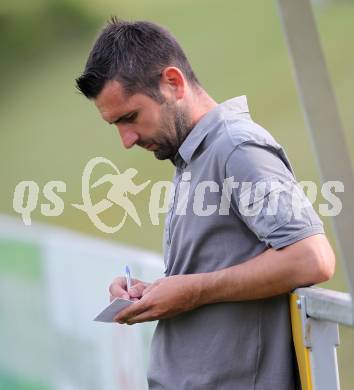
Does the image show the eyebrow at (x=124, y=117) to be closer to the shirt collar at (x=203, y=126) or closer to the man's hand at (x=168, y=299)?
the shirt collar at (x=203, y=126)

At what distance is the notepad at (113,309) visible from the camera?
6.81 feet

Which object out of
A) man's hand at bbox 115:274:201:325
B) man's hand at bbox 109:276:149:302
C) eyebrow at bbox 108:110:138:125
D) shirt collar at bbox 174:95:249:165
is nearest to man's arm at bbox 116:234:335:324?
man's hand at bbox 115:274:201:325

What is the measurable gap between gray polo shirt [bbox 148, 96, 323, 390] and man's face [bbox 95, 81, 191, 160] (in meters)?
0.07

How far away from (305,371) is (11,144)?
11.3 m

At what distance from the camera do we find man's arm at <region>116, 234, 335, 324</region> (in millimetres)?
1871

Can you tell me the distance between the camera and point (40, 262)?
453cm

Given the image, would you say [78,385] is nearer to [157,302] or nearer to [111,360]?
[111,360]

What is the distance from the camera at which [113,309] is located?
2.10m

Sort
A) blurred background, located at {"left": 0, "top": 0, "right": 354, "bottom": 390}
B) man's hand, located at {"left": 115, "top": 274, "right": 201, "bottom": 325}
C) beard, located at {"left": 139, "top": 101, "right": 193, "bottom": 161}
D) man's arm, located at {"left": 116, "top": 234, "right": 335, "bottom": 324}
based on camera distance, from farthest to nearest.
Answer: blurred background, located at {"left": 0, "top": 0, "right": 354, "bottom": 390}, beard, located at {"left": 139, "top": 101, "right": 193, "bottom": 161}, man's hand, located at {"left": 115, "top": 274, "right": 201, "bottom": 325}, man's arm, located at {"left": 116, "top": 234, "right": 335, "bottom": 324}

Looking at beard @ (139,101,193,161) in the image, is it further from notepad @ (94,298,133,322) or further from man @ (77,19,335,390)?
notepad @ (94,298,133,322)

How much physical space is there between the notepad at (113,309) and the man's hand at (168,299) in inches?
0.8

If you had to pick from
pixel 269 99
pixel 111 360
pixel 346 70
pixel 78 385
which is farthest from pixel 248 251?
pixel 346 70

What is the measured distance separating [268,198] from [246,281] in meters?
0.18

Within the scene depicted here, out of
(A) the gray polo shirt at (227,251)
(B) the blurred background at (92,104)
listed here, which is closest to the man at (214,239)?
(A) the gray polo shirt at (227,251)
